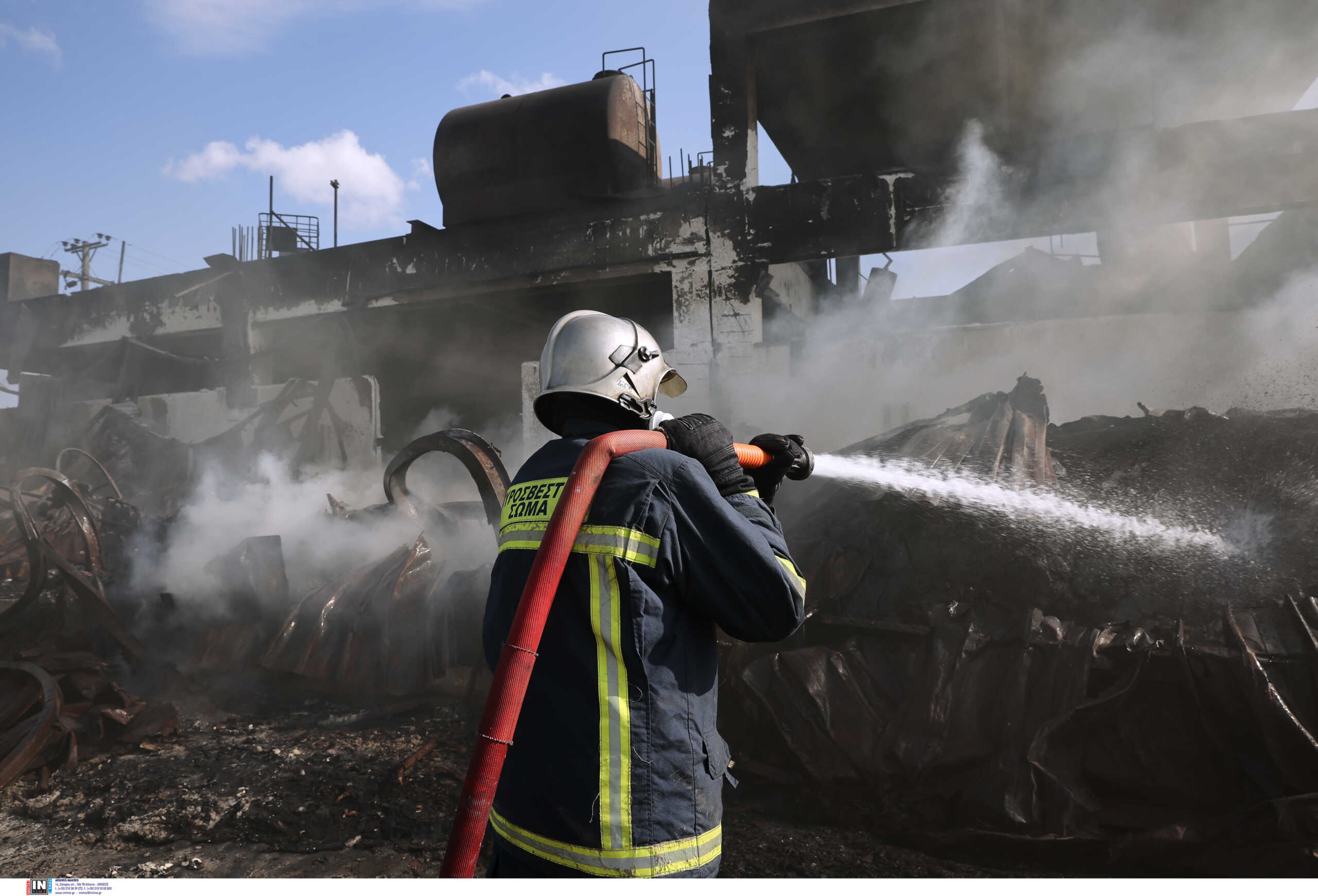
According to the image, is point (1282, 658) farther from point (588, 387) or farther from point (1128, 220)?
point (1128, 220)

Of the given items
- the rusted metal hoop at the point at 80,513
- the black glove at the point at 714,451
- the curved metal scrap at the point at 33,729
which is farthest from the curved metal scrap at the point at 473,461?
the black glove at the point at 714,451

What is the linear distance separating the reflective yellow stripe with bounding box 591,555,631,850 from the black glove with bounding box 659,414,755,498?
1.22ft

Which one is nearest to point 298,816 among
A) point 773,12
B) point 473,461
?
point 473,461

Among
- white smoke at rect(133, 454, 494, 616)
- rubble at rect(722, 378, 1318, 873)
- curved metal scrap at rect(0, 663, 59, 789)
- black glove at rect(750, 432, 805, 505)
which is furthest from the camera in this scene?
white smoke at rect(133, 454, 494, 616)

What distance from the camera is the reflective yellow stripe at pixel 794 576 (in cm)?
157

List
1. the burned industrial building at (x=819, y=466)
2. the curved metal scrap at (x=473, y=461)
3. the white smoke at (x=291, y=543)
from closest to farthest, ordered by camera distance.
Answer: the burned industrial building at (x=819, y=466) → the curved metal scrap at (x=473, y=461) → the white smoke at (x=291, y=543)

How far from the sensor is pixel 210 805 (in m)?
3.58

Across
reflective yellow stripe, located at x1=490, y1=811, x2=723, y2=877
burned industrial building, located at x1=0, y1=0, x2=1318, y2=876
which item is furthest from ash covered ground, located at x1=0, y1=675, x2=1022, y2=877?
reflective yellow stripe, located at x1=490, y1=811, x2=723, y2=877

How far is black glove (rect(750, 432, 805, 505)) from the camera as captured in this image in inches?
80.6

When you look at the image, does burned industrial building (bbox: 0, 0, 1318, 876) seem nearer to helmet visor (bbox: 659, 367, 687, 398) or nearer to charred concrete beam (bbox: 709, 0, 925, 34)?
charred concrete beam (bbox: 709, 0, 925, 34)

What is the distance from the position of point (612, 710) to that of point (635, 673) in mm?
89

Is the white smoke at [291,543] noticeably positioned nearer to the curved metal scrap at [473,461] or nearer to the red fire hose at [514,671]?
the curved metal scrap at [473,461]

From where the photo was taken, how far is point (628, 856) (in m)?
1.48

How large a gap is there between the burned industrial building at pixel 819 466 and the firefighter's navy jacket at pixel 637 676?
1.78 m
